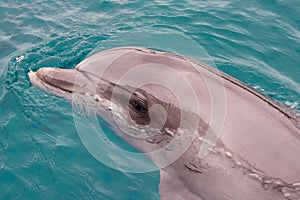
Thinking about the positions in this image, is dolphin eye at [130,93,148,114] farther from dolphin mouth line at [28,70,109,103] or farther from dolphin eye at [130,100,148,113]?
dolphin mouth line at [28,70,109,103]

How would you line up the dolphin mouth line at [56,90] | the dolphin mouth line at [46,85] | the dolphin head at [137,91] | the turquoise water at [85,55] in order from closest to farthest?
the dolphin head at [137,91] < the dolphin mouth line at [56,90] < the dolphin mouth line at [46,85] < the turquoise water at [85,55]

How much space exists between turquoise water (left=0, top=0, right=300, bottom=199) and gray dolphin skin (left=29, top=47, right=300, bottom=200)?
181 cm

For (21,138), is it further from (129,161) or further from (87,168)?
(129,161)

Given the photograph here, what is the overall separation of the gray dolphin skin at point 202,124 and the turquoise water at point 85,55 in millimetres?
1809

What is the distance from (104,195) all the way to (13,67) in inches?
175

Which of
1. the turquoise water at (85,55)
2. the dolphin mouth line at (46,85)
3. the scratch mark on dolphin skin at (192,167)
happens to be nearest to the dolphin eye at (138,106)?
the scratch mark on dolphin skin at (192,167)

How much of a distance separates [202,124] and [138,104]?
0.86 metres

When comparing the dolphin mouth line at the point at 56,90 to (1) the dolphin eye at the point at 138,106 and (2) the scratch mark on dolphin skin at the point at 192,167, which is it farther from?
(2) the scratch mark on dolphin skin at the point at 192,167

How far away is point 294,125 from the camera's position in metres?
4.51

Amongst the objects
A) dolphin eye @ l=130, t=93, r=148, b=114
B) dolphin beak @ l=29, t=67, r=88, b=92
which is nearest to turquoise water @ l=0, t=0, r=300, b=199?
dolphin beak @ l=29, t=67, r=88, b=92

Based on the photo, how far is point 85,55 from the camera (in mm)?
9414

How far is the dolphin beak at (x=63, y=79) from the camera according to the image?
5496mm

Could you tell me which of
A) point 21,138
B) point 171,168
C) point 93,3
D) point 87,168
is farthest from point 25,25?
point 171,168

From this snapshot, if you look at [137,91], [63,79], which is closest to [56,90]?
[63,79]
